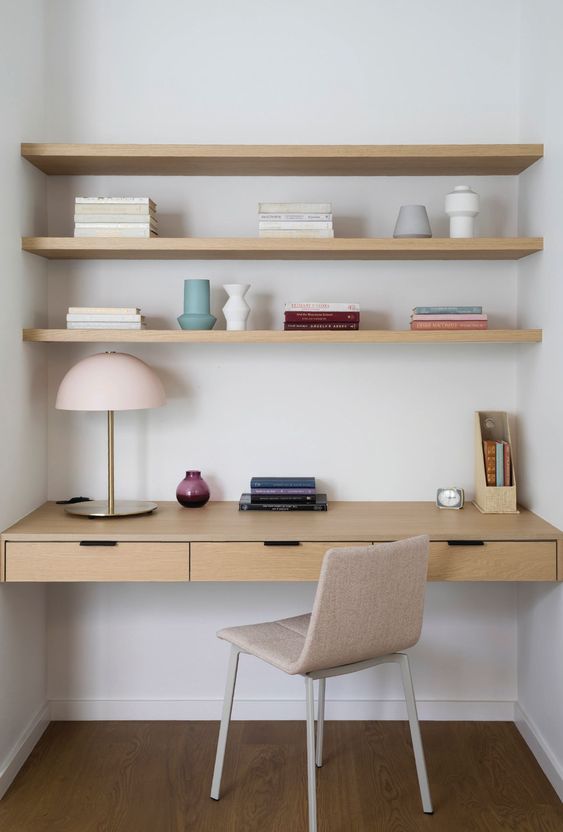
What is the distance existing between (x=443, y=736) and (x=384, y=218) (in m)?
1.84

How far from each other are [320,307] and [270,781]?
4.99 ft

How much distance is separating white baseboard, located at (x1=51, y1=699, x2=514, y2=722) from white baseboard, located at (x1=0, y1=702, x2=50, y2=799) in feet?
0.32

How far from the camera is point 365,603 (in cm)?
243

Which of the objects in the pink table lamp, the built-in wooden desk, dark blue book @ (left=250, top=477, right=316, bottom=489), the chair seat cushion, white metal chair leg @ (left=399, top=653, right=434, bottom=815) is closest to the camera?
the chair seat cushion

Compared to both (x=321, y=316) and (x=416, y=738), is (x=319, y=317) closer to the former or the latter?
(x=321, y=316)

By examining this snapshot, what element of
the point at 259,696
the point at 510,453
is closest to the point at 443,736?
the point at 259,696

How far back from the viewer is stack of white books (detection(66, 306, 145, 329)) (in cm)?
298

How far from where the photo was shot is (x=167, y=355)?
10.7 feet

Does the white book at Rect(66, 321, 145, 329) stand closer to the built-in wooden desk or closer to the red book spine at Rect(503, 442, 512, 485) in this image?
the built-in wooden desk

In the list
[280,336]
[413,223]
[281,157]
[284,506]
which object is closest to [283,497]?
[284,506]

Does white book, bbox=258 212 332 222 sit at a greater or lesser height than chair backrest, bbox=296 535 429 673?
greater

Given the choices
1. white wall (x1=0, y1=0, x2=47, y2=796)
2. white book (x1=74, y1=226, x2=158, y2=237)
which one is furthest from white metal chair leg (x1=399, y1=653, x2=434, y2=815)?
white book (x1=74, y1=226, x2=158, y2=237)

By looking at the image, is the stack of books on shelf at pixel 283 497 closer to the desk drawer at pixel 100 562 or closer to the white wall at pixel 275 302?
the white wall at pixel 275 302

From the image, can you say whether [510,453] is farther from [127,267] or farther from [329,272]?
[127,267]
